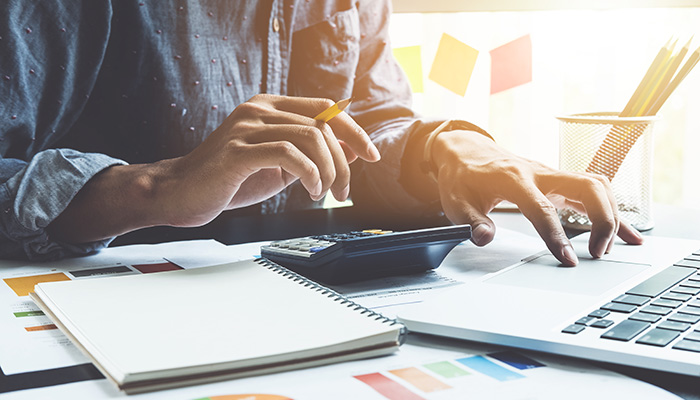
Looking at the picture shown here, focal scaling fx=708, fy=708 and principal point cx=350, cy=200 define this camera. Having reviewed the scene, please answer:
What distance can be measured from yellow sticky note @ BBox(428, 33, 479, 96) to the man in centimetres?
8

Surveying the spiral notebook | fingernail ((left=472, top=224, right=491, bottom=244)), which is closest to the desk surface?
fingernail ((left=472, top=224, right=491, bottom=244))

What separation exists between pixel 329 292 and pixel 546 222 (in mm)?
271

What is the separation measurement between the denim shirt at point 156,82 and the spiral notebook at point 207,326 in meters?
0.19

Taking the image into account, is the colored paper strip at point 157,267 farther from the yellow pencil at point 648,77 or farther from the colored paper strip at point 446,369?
the yellow pencil at point 648,77

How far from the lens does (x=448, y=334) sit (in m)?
0.44

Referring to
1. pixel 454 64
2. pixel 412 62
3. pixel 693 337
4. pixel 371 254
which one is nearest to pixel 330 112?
pixel 371 254

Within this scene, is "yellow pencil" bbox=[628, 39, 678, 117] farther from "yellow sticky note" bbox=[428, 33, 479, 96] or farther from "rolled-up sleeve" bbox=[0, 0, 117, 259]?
"rolled-up sleeve" bbox=[0, 0, 117, 259]

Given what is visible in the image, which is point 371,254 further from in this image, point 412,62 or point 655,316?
point 412,62

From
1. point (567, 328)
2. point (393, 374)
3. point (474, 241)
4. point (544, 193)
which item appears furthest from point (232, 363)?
point (544, 193)

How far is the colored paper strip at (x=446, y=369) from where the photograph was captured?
390mm

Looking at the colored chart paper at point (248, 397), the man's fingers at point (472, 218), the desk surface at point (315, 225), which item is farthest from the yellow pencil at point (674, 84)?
the colored chart paper at point (248, 397)

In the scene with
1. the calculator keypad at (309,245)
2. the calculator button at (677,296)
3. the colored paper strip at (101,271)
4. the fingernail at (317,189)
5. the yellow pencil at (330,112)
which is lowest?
the colored paper strip at (101,271)

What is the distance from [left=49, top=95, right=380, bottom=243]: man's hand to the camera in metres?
0.62

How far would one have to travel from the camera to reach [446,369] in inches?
15.7
